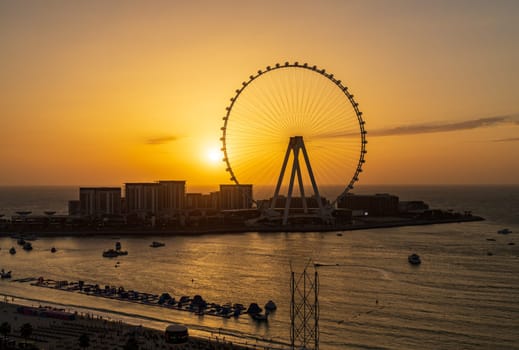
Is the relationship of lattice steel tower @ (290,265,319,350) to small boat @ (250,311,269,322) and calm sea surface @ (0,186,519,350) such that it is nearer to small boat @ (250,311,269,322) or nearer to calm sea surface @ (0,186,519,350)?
calm sea surface @ (0,186,519,350)

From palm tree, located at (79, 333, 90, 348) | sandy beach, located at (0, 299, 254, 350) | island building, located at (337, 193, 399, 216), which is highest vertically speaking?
island building, located at (337, 193, 399, 216)

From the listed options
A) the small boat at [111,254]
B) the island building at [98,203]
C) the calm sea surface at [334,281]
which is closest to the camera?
the calm sea surface at [334,281]

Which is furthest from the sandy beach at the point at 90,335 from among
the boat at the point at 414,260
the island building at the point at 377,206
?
the island building at the point at 377,206

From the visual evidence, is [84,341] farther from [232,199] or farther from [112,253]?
[232,199]

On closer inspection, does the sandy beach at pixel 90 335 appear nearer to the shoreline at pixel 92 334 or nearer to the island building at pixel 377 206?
the shoreline at pixel 92 334

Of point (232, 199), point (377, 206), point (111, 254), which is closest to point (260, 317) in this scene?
point (111, 254)

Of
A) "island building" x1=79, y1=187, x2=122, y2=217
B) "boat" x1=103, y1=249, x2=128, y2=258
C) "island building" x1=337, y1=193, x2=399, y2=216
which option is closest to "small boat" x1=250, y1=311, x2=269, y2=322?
"boat" x1=103, y1=249, x2=128, y2=258

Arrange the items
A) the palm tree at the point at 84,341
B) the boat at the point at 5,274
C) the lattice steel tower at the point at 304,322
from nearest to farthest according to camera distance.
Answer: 1. the palm tree at the point at 84,341
2. the lattice steel tower at the point at 304,322
3. the boat at the point at 5,274
